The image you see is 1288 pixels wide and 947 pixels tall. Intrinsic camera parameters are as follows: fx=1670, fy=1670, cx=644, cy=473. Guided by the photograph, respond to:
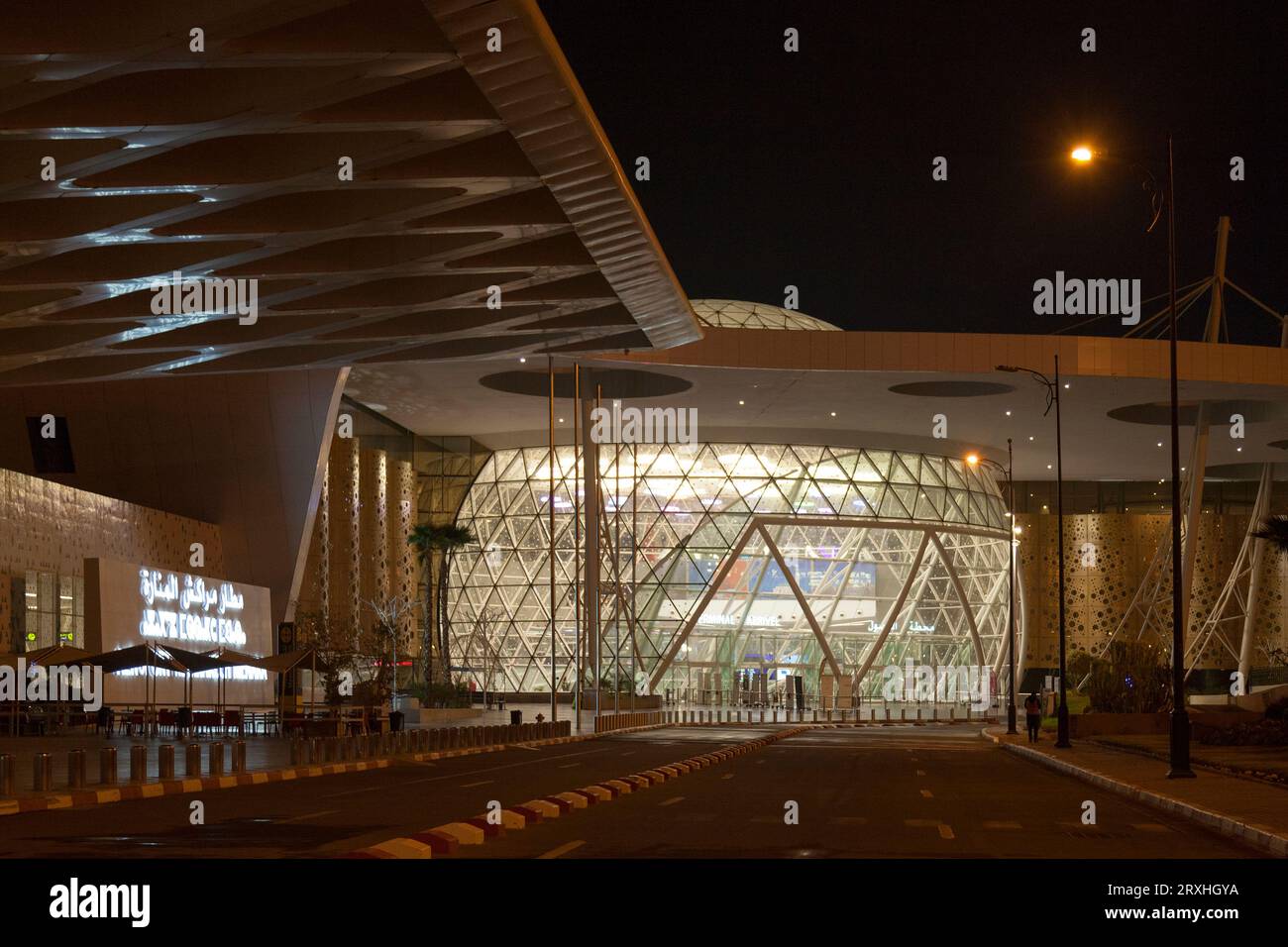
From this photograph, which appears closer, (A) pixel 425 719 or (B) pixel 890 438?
(A) pixel 425 719

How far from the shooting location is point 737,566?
82.5 metres

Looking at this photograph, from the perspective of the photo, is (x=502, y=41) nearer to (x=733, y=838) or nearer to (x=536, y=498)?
(x=733, y=838)

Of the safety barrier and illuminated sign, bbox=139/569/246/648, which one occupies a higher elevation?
illuminated sign, bbox=139/569/246/648

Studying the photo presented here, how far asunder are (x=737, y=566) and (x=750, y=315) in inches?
503

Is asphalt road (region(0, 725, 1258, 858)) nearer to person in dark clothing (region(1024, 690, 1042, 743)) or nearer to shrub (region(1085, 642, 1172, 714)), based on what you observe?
person in dark clothing (region(1024, 690, 1042, 743))

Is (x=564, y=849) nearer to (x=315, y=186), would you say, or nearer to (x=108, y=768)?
(x=108, y=768)

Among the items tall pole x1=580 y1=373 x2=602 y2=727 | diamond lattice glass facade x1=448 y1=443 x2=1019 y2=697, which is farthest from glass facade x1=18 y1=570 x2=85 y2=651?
diamond lattice glass facade x1=448 y1=443 x2=1019 y2=697

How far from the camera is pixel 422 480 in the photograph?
8719cm

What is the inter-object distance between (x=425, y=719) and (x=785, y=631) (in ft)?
89.2

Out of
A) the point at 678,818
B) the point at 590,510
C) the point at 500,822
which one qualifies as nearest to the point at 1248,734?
the point at 678,818

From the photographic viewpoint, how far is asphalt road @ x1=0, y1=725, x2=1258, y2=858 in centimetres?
1362

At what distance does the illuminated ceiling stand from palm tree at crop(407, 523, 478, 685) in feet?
132

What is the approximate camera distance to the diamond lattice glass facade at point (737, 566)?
81.6 m
